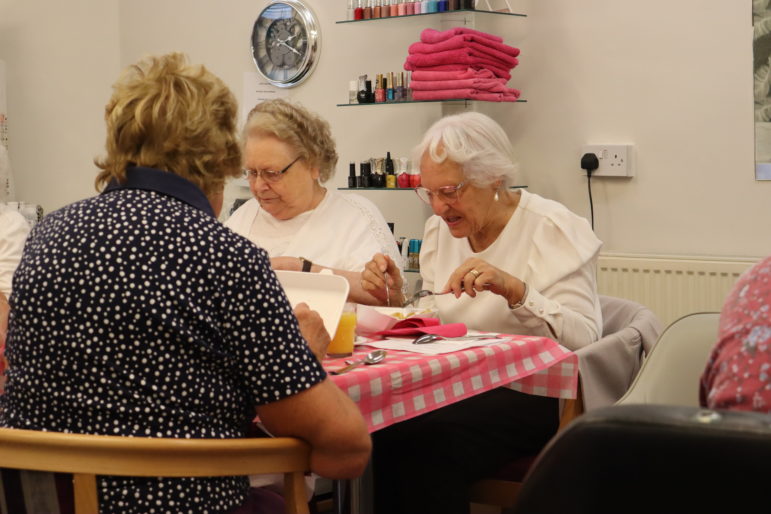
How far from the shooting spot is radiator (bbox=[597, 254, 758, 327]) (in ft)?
11.6

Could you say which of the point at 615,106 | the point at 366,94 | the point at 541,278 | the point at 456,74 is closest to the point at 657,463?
the point at 541,278

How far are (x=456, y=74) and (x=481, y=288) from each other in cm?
160

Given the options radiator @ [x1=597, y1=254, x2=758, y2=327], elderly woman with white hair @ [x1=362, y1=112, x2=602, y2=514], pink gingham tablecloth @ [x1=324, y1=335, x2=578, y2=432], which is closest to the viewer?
pink gingham tablecloth @ [x1=324, y1=335, x2=578, y2=432]

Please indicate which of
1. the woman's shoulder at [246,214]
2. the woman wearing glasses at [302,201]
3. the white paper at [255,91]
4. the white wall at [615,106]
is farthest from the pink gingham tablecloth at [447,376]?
the white paper at [255,91]

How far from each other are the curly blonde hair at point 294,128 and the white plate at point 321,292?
1033 millimetres

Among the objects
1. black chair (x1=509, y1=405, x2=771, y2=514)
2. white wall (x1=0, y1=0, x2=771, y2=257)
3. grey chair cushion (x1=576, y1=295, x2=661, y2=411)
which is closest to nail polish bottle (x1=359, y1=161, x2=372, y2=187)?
white wall (x1=0, y1=0, x2=771, y2=257)

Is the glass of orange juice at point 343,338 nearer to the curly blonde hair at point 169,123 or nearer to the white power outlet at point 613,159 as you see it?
the curly blonde hair at point 169,123

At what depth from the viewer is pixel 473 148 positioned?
2641 mm

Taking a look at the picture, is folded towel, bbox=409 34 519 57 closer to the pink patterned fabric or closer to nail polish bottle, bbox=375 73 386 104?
nail polish bottle, bbox=375 73 386 104

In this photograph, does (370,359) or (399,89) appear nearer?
(370,359)

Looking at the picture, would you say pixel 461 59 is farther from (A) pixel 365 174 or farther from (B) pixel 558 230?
(B) pixel 558 230

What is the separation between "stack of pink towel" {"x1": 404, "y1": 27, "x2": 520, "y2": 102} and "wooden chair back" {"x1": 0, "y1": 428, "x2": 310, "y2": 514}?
2.50 m

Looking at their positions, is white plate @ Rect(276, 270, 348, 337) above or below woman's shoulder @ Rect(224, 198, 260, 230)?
below

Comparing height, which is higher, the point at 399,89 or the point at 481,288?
the point at 399,89
